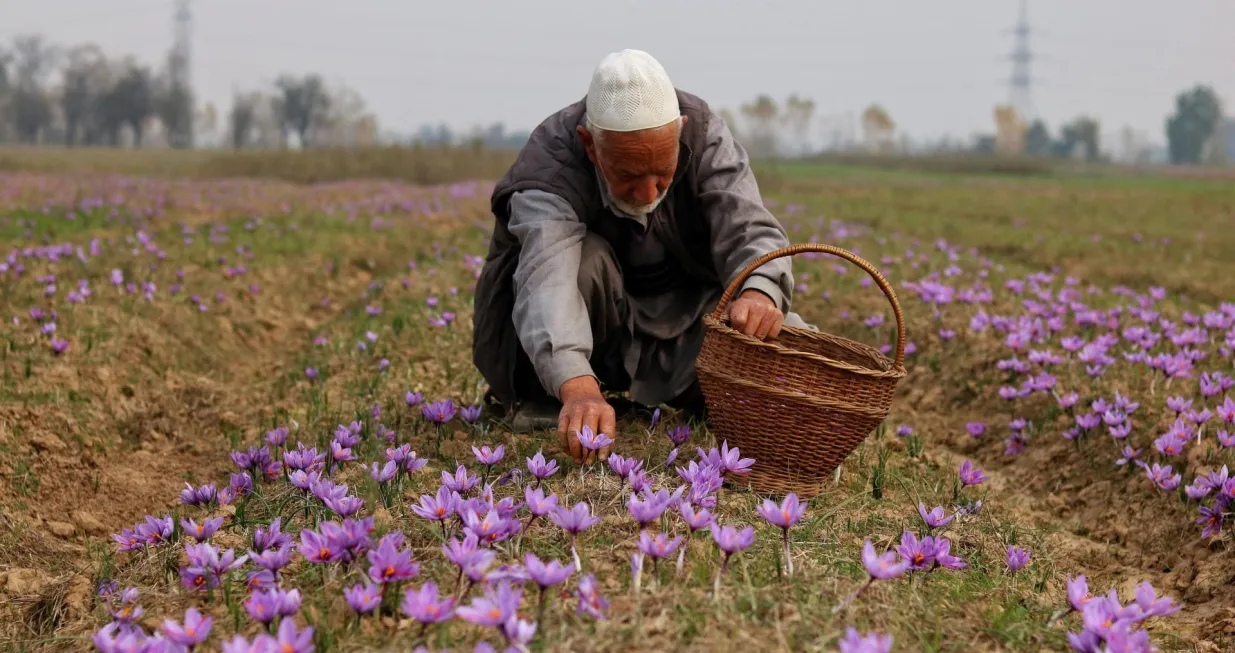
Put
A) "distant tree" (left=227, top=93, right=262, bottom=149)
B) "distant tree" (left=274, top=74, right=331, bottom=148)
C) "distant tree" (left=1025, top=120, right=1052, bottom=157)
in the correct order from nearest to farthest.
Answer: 1. "distant tree" (left=274, top=74, right=331, bottom=148)
2. "distant tree" (left=227, top=93, right=262, bottom=149)
3. "distant tree" (left=1025, top=120, right=1052, bottom=157)

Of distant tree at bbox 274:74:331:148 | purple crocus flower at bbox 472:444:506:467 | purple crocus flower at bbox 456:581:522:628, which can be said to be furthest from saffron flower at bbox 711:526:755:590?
distant tree at bbox 274:74:331:148

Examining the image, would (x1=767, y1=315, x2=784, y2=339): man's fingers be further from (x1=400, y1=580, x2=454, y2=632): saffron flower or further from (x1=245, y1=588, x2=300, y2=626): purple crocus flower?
(x1=245, y1=588, x2=300, y2=626): purple crocus flower

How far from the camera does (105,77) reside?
6981 cm

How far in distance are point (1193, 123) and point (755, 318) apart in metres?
129

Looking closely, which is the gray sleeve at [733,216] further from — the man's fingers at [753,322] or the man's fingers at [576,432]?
the man's fingers at [576,432]

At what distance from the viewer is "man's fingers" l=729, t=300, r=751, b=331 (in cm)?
311

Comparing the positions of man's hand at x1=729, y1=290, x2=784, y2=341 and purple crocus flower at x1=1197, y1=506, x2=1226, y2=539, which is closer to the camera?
man's hand at x1=729, y1=290, x2=784, y2=341

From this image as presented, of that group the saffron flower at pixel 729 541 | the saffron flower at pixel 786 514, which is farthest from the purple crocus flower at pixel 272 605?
the saffron flower at pixel 786 514

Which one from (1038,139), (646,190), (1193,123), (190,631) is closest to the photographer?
(190,631)

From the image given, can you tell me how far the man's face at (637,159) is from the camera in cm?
310

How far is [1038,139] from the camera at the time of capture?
128250 mm

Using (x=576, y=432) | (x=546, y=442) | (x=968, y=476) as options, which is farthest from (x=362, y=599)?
(x=968, y=476)

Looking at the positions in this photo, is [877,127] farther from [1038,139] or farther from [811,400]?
[811,400]

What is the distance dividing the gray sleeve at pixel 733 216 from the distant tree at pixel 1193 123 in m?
125
